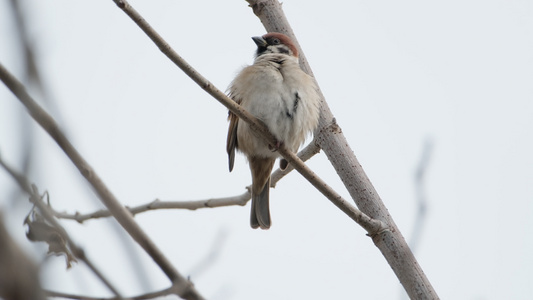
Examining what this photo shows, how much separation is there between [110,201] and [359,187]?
2.45 m

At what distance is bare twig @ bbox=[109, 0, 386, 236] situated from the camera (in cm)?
272

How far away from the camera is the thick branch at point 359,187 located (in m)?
3.10

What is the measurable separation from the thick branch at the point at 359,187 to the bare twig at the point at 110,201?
1968 mm

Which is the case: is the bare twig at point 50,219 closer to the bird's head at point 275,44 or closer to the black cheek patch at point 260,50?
the bird's head at point 275,44

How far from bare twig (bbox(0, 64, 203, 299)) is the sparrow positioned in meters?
2.57

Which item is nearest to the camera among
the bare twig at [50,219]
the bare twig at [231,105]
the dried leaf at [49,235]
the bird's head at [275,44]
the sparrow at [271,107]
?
the bare twig at [50,219]

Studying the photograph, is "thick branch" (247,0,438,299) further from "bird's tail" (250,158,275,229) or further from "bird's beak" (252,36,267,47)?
"bird's beak" (252,36,267,47)

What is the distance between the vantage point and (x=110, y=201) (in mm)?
1212

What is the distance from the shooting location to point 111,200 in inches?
47.8

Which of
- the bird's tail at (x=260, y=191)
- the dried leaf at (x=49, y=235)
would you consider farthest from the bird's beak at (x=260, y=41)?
the dried leaf at (x=49, y=235)

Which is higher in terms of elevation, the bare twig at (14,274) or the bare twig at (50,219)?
the bare twig at (50,219)

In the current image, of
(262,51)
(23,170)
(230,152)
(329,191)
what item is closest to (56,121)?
(23,170)

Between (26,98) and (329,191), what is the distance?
7.10 feet

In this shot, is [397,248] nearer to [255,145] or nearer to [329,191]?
[329,191]
